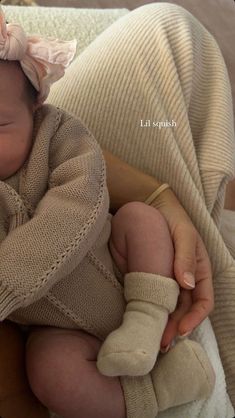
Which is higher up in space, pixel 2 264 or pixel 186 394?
pixel 2 264

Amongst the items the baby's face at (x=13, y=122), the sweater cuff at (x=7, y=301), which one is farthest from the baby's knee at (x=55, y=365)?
the baby's face at (x=13, y=122)

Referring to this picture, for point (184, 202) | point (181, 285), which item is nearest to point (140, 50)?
point (184, 202)

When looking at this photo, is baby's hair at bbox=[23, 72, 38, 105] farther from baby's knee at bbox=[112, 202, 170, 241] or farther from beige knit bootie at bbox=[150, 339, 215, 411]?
beige knit bootie at bbox=[150, 339, 215, 411]

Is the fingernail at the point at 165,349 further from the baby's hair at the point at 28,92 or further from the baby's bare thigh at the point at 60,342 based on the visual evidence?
the baby's hair at the point at 28,92

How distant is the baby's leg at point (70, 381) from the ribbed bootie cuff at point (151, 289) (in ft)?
0.33

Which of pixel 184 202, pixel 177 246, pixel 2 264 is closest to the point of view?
pixel 2 264

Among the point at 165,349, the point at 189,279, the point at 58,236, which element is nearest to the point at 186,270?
the point at 189,279

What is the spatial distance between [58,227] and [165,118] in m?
0.37

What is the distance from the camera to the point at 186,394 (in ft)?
2.16

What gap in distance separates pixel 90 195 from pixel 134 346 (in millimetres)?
190

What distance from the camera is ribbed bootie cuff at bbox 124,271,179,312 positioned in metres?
0.69

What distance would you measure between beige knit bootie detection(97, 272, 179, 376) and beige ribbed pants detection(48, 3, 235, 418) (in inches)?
7.4

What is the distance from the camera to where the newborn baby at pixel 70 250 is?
23.4 inches

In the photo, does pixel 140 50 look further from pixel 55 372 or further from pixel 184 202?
pixel 55 372
